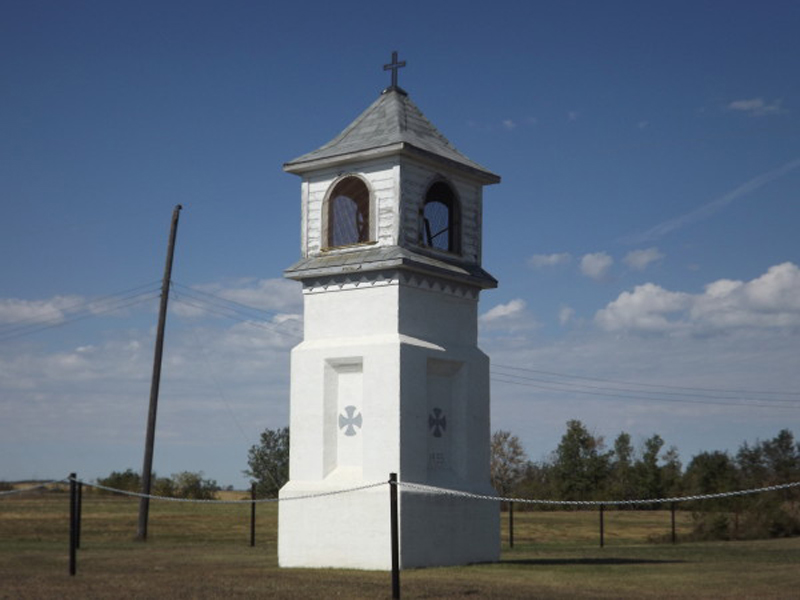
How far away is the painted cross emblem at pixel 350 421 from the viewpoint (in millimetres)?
21953

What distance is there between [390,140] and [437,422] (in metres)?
5.58

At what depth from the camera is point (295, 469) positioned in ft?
73.2

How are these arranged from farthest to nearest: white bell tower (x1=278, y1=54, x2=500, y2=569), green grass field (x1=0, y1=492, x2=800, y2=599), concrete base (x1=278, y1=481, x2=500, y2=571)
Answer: white bell tower (x1=278, y1=54, x2=500, y2=569), concrete base (x1=278, y1=481, x2=500, y2=571), green grass field (x1=0, y1=492, x2=800, y2=599)

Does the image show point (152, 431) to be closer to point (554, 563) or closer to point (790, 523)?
point (554, 563)

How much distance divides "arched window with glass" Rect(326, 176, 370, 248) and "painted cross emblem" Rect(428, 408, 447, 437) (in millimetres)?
3698

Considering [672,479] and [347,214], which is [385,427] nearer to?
[347,214]

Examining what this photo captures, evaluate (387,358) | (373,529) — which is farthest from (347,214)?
(373,529)

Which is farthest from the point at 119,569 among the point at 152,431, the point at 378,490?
the point at 152,431

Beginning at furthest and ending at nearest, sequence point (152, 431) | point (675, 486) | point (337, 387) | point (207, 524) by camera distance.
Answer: point (675, 486) < point (207, 524) < point (152, 431) < point (337, 387)

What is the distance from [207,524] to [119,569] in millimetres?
21506

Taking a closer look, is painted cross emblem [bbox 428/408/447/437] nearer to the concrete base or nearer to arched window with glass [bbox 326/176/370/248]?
the concrete base

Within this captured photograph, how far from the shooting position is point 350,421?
22.0 meters

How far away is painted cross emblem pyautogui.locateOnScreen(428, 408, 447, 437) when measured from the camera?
22.4m

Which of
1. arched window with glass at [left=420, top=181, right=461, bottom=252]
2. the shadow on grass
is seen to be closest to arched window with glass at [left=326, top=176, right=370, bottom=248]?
arched window with glass at [left=420, top=181, right=461, bottom=252]
